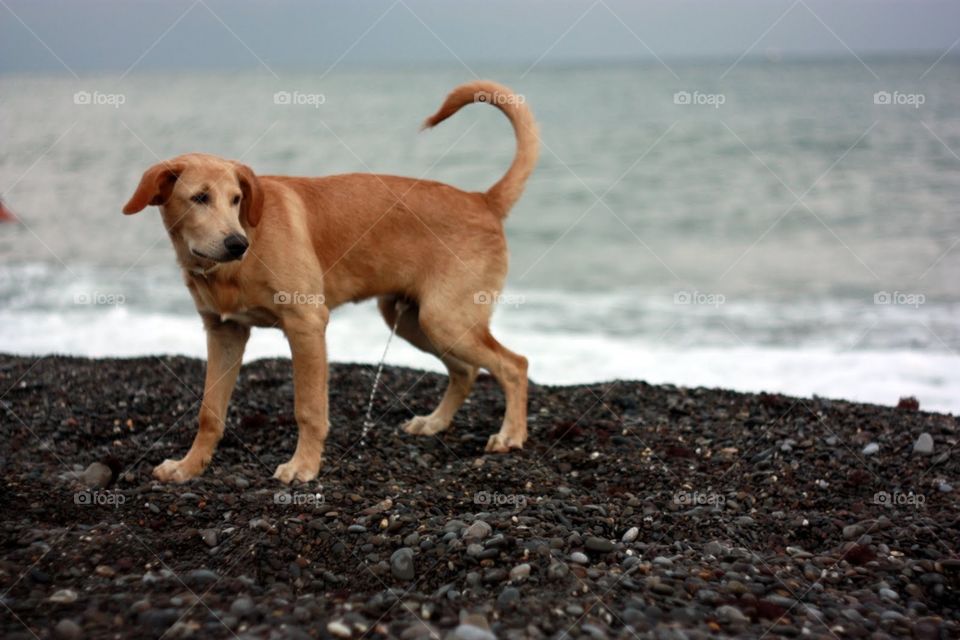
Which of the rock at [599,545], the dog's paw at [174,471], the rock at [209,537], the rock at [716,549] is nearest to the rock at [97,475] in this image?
the dog's paw at [174,471]

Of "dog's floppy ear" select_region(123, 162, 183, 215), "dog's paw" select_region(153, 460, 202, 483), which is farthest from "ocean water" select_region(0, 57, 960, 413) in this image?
"dog's paw" select_region(153, 460, 202, 483)

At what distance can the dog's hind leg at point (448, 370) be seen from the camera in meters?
6.73

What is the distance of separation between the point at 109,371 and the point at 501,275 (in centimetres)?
367

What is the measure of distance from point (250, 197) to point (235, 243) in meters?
0.50

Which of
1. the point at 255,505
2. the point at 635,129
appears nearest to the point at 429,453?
the point at 255,505

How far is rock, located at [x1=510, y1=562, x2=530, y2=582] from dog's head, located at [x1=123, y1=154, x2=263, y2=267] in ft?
7.49

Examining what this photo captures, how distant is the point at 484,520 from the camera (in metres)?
4.50

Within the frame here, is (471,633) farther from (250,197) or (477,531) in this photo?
(250,197)

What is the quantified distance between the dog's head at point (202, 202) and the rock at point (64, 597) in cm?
197

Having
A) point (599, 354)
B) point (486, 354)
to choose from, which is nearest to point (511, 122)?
point (486, 354)

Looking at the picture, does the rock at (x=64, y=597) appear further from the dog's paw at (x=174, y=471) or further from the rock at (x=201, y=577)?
the dog's paw at (x=174, y=471)

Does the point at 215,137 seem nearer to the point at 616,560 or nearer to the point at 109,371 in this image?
the point at 109,371

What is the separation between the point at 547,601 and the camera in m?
3.68

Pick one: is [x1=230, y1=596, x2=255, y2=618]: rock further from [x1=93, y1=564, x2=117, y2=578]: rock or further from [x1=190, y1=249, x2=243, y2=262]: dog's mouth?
[x1=190, y1=249, x2=243, y2=262]: dog's mouth
